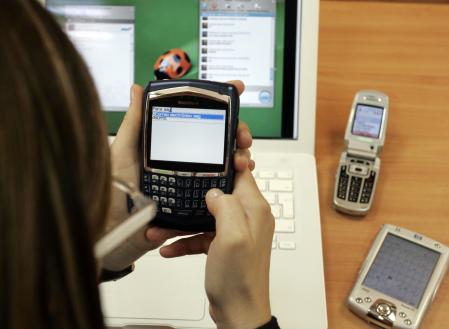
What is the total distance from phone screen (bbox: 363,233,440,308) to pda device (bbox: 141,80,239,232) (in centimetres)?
19

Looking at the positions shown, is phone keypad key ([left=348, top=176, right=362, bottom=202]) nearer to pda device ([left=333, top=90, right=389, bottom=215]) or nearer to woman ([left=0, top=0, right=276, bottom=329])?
pda device ([left=333, top=90, right=389, bottom=215])

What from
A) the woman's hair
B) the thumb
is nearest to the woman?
the woman's hair

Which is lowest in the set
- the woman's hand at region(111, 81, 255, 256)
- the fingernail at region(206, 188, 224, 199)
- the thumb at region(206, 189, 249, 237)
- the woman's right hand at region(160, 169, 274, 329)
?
the woman's right hand at region(160, 169, 274, 329)

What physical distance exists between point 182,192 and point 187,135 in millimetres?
59

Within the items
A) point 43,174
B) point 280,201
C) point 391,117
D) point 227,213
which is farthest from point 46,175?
point 391,117

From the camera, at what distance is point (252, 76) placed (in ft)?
1.97

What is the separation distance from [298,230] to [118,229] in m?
0.29

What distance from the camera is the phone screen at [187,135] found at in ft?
1.54

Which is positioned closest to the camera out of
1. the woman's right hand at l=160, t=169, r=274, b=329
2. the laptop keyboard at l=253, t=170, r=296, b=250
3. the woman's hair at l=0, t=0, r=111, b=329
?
the woman's hair at l=0, t=0, r=111, b=329

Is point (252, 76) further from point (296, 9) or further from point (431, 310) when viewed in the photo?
point (431, 310)

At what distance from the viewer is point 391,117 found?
655 mm

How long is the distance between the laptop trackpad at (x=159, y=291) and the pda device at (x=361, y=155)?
0.19 m

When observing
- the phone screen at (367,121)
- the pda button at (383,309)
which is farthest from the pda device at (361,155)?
the pda button at (383,309)

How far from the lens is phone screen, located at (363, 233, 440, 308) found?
49 cm
